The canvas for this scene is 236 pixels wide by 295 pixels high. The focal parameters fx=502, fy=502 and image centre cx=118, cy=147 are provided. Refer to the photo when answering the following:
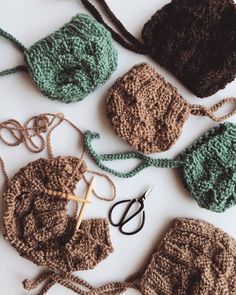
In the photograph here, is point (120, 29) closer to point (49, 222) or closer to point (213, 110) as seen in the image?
point (213, 110)

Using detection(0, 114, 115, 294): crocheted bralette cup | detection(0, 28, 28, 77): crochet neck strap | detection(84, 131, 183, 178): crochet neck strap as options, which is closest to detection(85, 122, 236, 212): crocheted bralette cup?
detection(84, 131, 183, 178): crochet neck strap

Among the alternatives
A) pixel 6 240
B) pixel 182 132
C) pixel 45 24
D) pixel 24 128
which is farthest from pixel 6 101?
pixel 182 132

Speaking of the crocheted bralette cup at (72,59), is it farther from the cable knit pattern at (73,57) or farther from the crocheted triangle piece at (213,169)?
the crocheted triangle piece at (213,169)

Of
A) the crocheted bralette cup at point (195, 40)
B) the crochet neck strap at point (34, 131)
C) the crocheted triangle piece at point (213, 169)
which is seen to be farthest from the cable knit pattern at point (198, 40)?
the crochet neck strap at point (34, 131)

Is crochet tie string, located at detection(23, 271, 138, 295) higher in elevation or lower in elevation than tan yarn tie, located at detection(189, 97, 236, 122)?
lower

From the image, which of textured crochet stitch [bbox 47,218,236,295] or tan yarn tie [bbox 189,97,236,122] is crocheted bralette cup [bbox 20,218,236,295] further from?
tan yarn tie [bbox 189,97,236,122]
